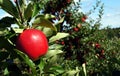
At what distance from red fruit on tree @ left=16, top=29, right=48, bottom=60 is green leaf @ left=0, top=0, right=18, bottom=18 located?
20 centimetres

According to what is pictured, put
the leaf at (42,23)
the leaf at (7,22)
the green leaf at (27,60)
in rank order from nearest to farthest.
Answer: the green leaf at (27,60), the leaf at (42,23), the leaf at (7,22)

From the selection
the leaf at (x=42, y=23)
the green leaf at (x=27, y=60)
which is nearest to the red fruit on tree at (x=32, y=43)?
the green leaf at (x=27, y=60)

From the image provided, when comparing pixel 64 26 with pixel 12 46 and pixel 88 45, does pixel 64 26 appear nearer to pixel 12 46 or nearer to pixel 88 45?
pixel 88 45

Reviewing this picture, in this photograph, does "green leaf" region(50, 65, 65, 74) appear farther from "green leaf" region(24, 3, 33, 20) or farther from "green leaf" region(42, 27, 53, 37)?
"green leaf" region(24, 3, 33, 20)

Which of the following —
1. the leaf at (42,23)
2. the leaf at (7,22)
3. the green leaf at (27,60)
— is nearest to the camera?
the green leaf at (27,60)

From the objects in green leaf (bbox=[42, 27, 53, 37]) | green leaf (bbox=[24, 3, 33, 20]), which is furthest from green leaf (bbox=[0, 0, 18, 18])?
green leaf (bbox=[42, 27, 53, 37])

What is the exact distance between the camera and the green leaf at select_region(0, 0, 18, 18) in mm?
2023

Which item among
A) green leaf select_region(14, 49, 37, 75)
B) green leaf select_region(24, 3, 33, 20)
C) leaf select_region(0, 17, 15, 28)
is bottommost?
green leaf select_region(14, 49, 37, 75)

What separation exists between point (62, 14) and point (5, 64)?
27.2 feet

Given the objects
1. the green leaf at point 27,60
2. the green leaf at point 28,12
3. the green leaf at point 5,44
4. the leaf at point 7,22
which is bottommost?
the green leaf at point 27,60

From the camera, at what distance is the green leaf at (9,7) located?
2023mm

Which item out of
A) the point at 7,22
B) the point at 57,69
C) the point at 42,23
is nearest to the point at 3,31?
the point at 7,22

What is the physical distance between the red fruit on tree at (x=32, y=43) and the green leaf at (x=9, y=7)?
202 millimetres

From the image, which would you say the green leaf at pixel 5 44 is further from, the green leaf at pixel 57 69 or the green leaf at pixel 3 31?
the green leaf at pixel 57 69
